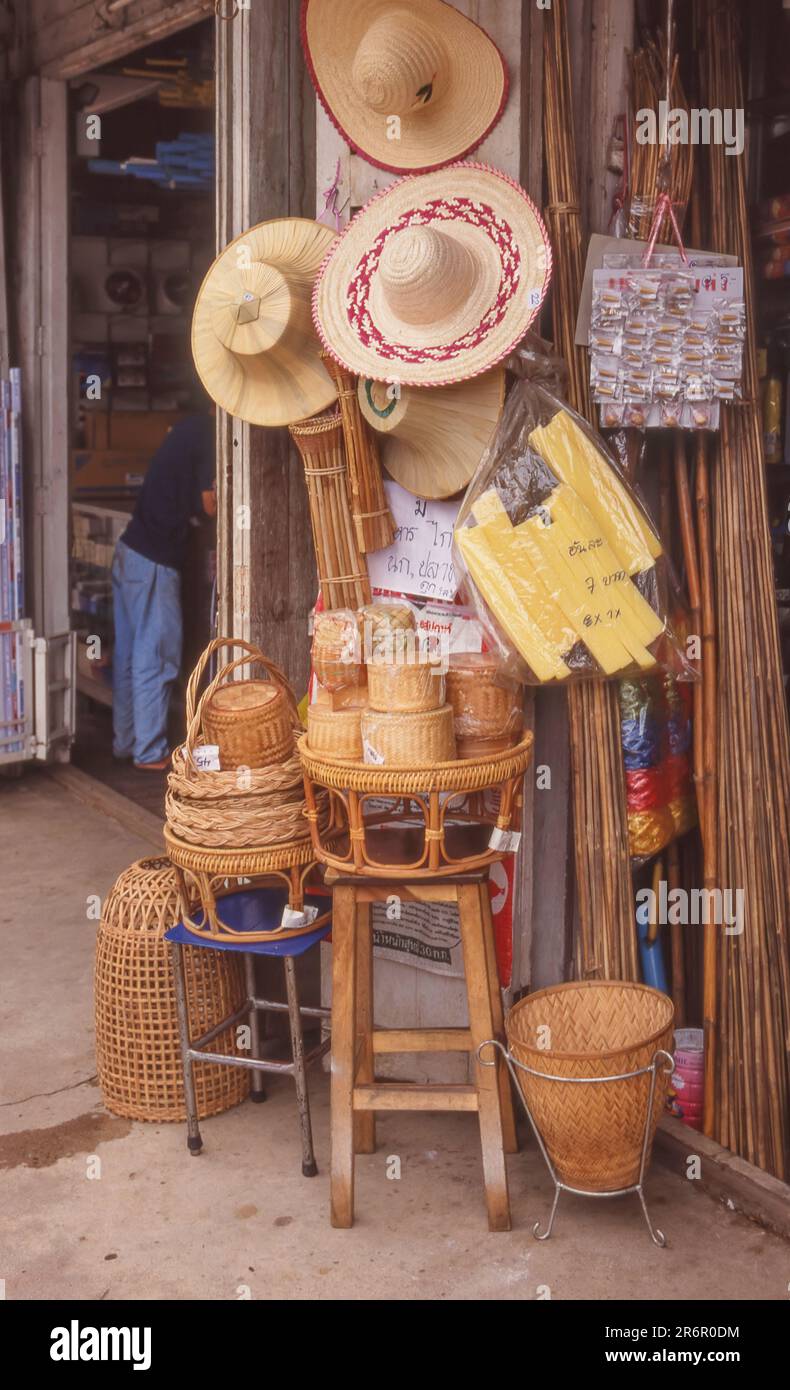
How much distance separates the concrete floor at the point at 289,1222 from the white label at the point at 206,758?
86cm

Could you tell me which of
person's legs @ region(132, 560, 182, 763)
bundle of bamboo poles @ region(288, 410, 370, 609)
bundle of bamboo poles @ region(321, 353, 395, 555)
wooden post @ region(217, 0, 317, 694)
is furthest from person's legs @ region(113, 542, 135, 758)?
bundle of bamboo poles @ region(321, 353, 395, 555)

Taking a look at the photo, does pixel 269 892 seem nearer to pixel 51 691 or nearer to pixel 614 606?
pixel 614 606

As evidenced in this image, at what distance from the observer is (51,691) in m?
6.26

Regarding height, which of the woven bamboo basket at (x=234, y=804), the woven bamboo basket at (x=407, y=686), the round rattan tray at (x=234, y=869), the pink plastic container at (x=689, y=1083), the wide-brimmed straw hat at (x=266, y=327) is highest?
the wide-brimmed straw hat at (x=266, y=327)

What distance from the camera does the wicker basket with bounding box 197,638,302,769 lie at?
318cm

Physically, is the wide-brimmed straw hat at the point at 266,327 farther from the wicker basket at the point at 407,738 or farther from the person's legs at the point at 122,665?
the person's legs at the point at 122,665

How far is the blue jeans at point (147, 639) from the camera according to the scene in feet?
20.9

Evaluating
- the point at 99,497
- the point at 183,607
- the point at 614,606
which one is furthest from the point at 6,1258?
the point at 99,497

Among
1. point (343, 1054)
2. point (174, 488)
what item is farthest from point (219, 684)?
point (174, 488)

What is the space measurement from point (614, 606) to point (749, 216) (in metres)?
1.12

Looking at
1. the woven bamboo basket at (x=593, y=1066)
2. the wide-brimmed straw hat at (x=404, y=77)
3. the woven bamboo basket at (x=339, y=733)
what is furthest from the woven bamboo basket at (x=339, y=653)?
the wide-brimmed straw hat at (x=404, y=77)

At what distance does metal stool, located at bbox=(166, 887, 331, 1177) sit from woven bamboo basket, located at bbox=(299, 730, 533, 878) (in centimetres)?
21

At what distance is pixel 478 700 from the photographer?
2.95 m
